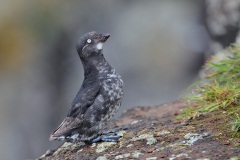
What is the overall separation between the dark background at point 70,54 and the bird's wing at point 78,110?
761 cm

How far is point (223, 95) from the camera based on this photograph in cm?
654

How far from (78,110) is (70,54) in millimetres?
8683

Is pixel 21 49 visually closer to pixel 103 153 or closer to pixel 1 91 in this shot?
pixel 1 91

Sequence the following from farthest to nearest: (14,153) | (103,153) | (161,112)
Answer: (14,153)
(161,112)
(103,153)

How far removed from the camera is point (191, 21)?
1479cm

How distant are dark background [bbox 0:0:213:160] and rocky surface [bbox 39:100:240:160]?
283 inches

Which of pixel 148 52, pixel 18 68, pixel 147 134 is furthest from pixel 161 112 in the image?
pixel 18 68

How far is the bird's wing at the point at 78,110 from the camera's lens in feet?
21.7

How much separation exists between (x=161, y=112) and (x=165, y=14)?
24.9ft

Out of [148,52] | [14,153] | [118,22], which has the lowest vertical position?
[14,153]

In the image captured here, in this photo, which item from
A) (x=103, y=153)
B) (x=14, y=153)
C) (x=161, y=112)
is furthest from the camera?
(x=14, y=153)

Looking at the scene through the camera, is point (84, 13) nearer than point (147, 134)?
No

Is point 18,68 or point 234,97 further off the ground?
point 18,68

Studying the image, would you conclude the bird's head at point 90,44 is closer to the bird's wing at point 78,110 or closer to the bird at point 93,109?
the bird at point 93,109
